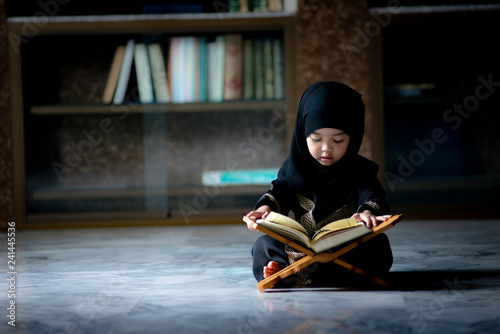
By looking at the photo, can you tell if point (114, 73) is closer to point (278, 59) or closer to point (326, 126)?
point (278, 59)

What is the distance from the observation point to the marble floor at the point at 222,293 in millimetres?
1309

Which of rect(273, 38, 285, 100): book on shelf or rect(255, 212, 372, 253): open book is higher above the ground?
rect(273, 38, 285, 100): book on shelf

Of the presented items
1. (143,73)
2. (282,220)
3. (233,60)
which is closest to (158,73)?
(143,73)

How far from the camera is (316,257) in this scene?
5.07ft

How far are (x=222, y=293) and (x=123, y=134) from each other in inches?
69.9

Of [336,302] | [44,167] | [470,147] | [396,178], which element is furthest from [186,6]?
[336,302]

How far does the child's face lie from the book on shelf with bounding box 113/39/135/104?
1580 mm

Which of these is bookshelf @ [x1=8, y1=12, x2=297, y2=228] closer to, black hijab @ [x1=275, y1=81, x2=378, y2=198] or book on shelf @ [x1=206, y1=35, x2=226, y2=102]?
book on shelf @ [x1=206, y1=35, x2=226, y2=102]

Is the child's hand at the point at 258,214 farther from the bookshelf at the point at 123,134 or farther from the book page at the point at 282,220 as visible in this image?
the bookshelf at the point at 123,134

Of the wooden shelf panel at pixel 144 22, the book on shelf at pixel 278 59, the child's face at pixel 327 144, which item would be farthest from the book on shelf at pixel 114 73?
the child's face at pixel 327 144

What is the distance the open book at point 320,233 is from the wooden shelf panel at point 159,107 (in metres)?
1.54

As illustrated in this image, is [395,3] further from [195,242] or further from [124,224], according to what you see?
[124,224]

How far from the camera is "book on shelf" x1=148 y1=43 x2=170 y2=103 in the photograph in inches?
118

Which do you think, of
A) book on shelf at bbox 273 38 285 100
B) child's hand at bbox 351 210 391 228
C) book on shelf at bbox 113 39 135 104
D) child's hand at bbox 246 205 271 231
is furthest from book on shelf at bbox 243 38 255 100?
child's hand at bbox 351 210 391 228
